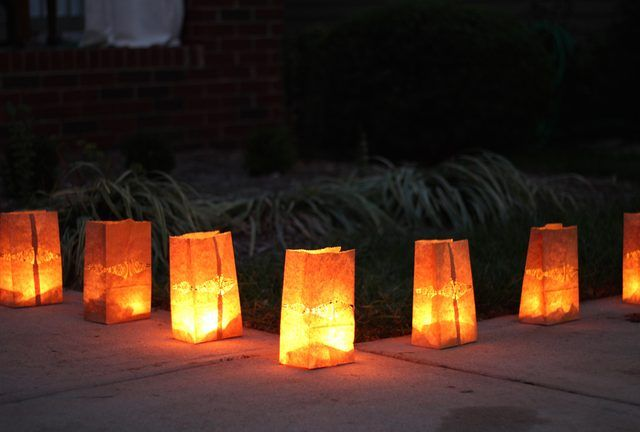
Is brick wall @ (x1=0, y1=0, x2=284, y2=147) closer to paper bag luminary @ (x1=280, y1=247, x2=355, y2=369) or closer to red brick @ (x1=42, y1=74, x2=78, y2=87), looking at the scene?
red brick @ (x1=42, y1=74, x2=78, y2=87)

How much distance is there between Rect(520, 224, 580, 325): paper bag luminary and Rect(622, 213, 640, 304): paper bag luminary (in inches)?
20.1

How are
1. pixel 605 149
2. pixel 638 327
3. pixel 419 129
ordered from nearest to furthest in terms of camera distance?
pixel 638 327, pixel 419 129, pixel 605 149

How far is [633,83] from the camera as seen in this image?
1249cm

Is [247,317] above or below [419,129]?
below

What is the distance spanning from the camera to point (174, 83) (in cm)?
1046

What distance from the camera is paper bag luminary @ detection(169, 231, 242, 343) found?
14.8 feet

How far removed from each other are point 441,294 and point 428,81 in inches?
246

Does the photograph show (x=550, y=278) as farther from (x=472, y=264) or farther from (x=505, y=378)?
(x=472, y=264)

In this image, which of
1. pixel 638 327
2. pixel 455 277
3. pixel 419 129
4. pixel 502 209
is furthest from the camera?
pixel 419 129

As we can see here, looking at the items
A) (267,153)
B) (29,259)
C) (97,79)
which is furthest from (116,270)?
(97,79)

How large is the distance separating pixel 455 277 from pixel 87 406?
1.54m

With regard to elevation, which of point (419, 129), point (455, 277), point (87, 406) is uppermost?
point (419, 129)

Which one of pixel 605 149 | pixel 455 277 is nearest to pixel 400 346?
pixel 455 277

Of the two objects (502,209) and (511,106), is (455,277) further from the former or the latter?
(511,106)
